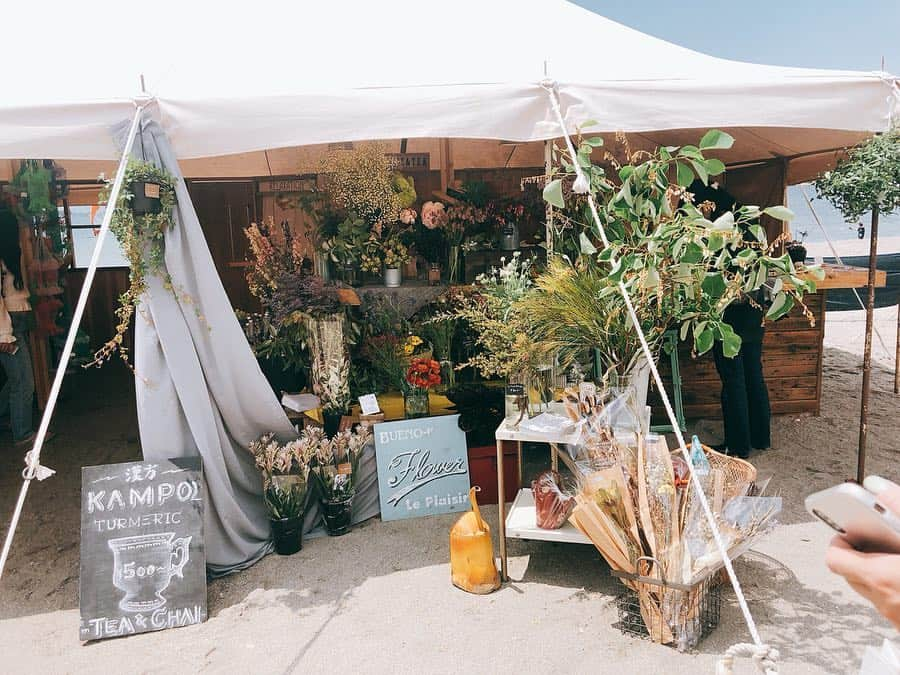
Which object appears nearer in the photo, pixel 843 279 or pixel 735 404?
pixel 735 404

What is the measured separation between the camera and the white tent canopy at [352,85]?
305 centimetres

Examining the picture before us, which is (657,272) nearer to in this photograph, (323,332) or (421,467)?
(421,467)

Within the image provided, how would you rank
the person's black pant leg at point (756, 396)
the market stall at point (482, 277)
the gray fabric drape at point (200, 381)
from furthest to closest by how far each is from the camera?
the person's black pant leg at point (756, 396) → the gray fabric drape at point (200, 381) → the market stall at point (482, 277)

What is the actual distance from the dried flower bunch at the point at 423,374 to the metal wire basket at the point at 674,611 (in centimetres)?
165

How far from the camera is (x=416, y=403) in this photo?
4.01 metres

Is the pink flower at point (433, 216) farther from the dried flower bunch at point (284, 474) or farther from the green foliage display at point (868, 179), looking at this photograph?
the green foliage display at point (868, 179)

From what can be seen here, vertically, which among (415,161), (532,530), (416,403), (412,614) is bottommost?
(412,614)

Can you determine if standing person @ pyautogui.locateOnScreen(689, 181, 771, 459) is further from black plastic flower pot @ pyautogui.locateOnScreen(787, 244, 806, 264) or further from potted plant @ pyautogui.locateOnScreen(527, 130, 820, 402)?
potted plant @ pyautogui.locateOnScreen(527, 130, 820, 402)

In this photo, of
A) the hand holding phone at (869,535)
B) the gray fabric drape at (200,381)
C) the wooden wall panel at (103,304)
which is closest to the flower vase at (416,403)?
the gray fabric drape at (200,381)

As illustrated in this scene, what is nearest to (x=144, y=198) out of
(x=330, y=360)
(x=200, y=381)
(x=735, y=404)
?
(x=200, y=381)

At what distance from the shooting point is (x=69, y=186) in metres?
6.97

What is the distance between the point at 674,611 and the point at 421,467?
164 centimetres

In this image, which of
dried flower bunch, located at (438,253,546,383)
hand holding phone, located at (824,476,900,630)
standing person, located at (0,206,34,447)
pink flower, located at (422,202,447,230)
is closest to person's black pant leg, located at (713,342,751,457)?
dried flower bunch, located at (438,253,546,383)

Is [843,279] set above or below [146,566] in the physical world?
above
